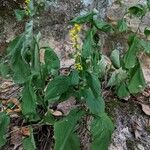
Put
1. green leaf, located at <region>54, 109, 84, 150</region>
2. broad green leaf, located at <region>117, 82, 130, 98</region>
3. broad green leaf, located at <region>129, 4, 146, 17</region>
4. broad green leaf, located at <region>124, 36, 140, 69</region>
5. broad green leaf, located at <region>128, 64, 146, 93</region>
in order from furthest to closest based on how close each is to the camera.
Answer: broad green leaf, located at <region>117, 82, 130, 98</region>
broad green leaf, located at <region>128, 64, 146, 93</region>
broad green leaf, located at <region>124, 36, 140, 69</region>
broad green leaf, located at <region>129, 4, 146, 17</region>
green leaf, located at <region>54, 109, 84, 150</region>

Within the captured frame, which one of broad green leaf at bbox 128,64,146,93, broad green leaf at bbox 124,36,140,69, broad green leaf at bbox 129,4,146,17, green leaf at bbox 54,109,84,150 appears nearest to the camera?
green leaf at bbox 54,109,84,150

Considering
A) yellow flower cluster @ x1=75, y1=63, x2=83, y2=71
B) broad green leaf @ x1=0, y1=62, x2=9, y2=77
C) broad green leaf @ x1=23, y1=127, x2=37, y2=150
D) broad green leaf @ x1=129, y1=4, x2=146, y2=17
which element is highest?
broad green leaf @ x1=129, y1=4, x2=146, y2=17

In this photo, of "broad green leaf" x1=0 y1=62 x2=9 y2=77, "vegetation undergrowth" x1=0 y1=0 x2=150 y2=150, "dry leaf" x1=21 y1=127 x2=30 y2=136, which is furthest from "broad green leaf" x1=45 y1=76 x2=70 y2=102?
"broad green leaf" x1=0 y1=62 x2=9 y2=77

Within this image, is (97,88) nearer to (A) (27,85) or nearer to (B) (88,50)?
(B) (88,50)

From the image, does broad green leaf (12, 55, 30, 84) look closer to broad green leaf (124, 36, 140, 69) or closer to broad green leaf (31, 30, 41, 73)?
broad green leaf (31, 30, 41, 73)

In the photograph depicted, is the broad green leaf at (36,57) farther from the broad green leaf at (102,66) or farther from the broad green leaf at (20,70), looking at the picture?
the broad green leaf at (102,66)

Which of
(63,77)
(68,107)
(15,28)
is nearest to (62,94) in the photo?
(63,77)
